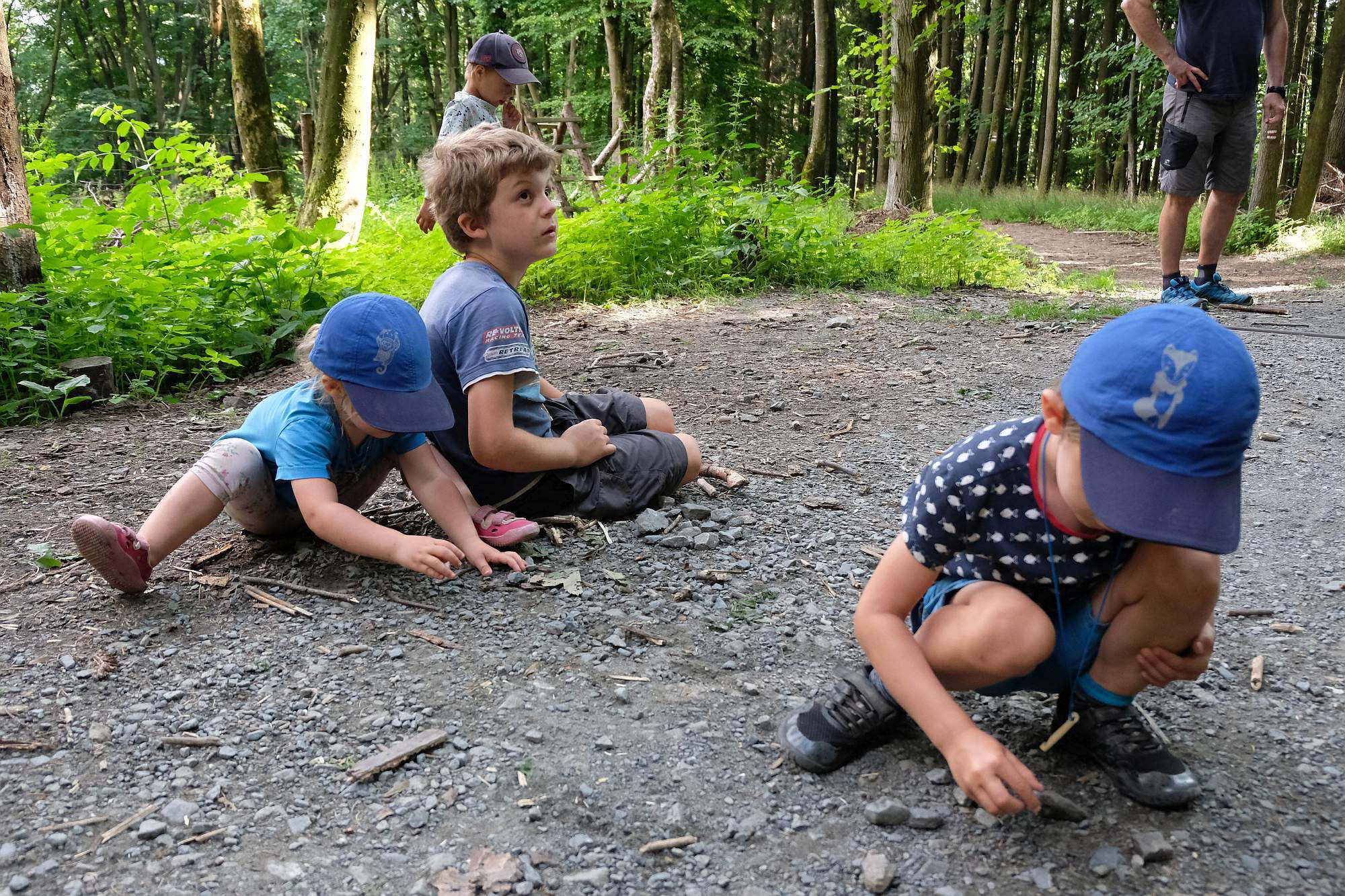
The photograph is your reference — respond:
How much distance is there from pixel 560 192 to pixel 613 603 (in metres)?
6.52

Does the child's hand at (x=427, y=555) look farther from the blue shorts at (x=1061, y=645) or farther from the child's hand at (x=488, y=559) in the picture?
the blue shorts at (x=1061, y=645)

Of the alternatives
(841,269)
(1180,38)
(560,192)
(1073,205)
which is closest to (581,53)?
(1073,205)

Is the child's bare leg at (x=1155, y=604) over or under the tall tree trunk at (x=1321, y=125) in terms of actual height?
under

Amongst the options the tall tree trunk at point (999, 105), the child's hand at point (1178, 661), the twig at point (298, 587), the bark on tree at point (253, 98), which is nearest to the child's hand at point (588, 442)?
the twig at point (298, 587)

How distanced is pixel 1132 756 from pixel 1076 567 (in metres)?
0.40

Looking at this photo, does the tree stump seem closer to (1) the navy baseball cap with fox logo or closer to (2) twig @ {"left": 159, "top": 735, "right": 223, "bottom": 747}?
(1) the navy baseball cap with fox logo

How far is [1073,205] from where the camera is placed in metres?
17.8

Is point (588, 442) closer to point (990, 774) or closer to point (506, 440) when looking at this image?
point (506, 440)

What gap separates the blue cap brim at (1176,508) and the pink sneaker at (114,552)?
236cm

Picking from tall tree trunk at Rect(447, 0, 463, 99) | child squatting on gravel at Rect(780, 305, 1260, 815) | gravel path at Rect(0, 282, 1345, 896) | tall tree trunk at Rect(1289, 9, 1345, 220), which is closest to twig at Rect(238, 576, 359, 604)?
gravel path at Rect(0, 282, 1345, 896)

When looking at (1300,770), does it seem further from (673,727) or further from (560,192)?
(560,192)

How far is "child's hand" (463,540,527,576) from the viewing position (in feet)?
8.92

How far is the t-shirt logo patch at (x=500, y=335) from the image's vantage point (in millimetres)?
2717

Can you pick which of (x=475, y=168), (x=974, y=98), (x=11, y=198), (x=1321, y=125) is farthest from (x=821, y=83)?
(x=475, y=168)
